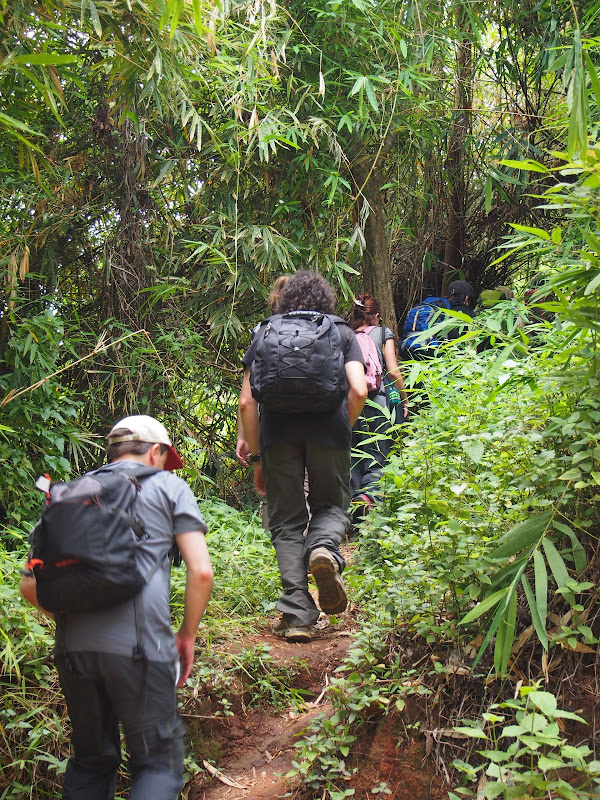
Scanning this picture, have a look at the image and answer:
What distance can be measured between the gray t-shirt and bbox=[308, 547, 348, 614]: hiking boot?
1143 mm

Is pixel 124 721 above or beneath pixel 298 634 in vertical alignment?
above

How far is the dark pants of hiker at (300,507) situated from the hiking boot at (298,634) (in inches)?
0.7

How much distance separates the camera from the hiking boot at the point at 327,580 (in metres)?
3.22

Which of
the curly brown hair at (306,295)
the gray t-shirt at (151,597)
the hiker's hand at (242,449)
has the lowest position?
the hiker's hand at (242,449)

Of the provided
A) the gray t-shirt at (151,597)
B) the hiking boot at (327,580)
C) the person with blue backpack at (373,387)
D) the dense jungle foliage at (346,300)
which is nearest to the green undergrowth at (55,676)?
the dense jungle foliage at (346,300)

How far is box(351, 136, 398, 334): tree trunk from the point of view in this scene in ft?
20.1

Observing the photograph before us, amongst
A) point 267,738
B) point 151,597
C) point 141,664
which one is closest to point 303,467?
point 267,738

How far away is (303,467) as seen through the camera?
12.1ft

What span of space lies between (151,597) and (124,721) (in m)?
0.33

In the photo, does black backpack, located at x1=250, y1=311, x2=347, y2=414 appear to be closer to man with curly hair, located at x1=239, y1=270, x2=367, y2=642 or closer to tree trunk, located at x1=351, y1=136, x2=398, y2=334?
man with curly hair, located at x1=239, y1=270, x2=367, y2=642

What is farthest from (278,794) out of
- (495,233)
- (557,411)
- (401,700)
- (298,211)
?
(495,233)

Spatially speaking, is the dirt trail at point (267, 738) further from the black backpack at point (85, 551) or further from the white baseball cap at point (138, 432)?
the white baseball cap at point (138, 432)

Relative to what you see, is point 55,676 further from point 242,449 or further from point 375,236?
point 375,236

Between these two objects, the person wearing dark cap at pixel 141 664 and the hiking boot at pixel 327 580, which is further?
the hiking boot at pixel 327 580
